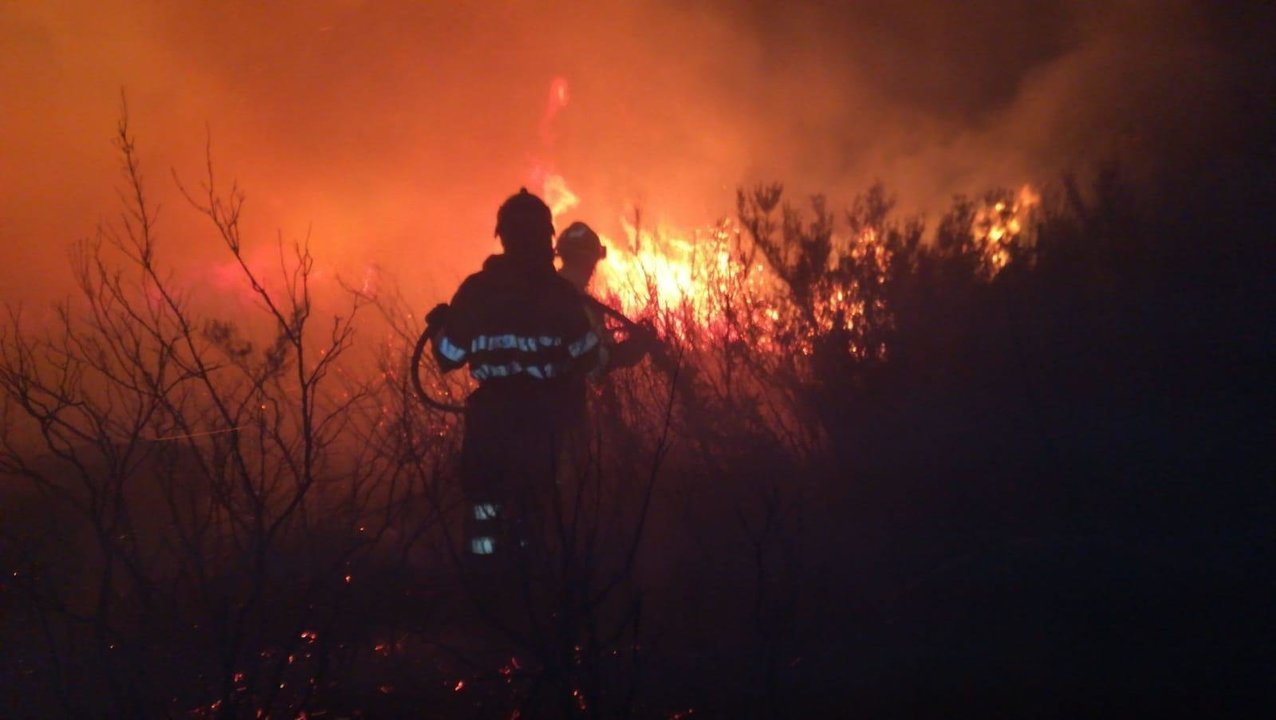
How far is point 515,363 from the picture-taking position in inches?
115

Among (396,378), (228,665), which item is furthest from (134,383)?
(396,378)

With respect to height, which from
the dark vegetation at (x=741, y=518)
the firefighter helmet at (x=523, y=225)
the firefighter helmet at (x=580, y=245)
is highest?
the firefighter helmet at (x=580, y=245)

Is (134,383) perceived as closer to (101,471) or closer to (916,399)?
(101,471)

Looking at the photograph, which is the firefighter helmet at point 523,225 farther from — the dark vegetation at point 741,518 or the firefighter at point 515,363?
the dark vegetation at point 741,518

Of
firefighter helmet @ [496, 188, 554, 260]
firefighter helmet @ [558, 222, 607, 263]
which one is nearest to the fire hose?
firefighter helmet @ [496, 188, 554, 260]

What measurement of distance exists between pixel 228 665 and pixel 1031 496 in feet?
11.8

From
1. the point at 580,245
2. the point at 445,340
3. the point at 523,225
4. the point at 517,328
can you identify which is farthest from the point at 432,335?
the point at 580,245

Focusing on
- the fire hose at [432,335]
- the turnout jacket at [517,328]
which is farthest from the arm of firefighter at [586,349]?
the fire hose at [432,335]

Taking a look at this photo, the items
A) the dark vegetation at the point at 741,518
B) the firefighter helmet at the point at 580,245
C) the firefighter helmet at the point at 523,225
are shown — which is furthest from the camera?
the firefighter helmet at the point at 580,245

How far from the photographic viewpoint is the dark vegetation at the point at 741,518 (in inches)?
99.3

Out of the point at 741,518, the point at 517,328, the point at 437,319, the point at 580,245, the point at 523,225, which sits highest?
the point at 580,245

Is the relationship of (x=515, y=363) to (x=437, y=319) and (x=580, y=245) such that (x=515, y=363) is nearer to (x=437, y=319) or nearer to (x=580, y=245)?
(x=437, y=319)

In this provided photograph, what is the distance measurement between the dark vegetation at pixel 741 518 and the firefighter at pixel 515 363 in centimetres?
19

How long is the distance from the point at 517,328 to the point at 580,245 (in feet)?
4.46
